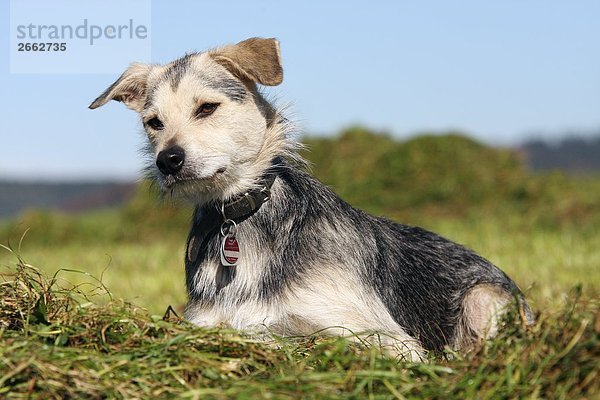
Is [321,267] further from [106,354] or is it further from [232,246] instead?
[106,354]

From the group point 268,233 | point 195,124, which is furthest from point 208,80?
point 268,233

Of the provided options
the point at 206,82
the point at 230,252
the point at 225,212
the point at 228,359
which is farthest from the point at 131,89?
the point at 228,359

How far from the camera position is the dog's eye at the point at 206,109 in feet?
17.9

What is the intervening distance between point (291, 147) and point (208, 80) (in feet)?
2.60

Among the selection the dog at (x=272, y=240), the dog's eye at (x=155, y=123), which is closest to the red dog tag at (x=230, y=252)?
the dog at (x=272, y=240)

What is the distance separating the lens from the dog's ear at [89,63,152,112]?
6180 millimetres

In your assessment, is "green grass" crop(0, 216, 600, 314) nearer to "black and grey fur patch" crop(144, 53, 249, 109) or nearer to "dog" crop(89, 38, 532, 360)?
"dog" crop(89, 38, 532, 360)

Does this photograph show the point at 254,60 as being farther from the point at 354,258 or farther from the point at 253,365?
the point at 253,365

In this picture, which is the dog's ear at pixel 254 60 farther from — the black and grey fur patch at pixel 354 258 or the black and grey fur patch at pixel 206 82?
the black and grey fur patch at pixel 354 258

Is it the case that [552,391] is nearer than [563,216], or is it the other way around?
[552,391]

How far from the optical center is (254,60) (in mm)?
5574

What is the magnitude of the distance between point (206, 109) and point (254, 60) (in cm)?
50

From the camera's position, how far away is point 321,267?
513 centimetres

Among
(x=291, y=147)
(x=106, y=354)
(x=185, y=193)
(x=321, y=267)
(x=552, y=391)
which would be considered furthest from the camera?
(x=291, y=147)
